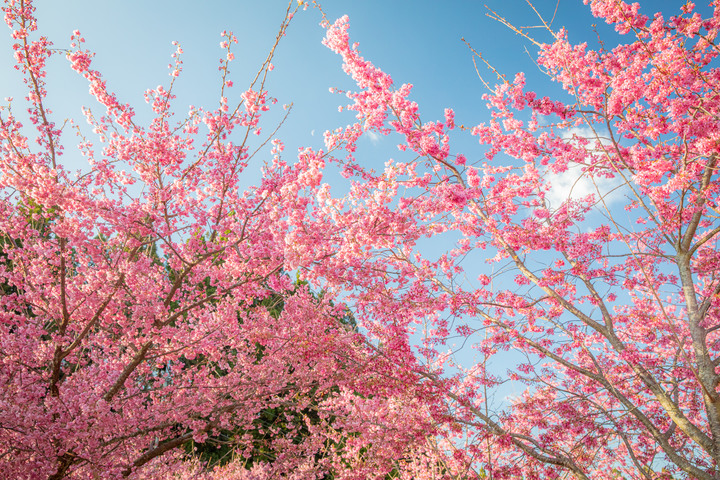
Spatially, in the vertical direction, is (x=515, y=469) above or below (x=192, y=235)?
below

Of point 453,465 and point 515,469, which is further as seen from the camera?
point 453,465

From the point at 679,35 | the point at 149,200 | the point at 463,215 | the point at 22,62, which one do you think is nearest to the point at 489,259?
the point at 463,215

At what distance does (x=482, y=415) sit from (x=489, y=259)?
297cm

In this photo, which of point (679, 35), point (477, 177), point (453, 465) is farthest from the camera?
point (453, 465)

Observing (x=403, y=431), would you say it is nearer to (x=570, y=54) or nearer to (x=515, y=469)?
(x=515, y=469)

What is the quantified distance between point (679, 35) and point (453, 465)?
348 inches

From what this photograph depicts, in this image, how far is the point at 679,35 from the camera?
5.83m

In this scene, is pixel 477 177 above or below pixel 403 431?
above

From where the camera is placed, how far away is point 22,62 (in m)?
4.49

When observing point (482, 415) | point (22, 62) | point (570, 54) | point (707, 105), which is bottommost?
point (482, 415)

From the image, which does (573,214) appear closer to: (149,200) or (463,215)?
(463,215)

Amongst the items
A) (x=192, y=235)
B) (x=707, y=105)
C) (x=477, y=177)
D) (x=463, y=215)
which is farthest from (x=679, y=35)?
(x=192, y=235)

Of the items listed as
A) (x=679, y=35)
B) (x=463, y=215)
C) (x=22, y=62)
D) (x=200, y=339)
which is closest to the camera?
(x=22, y=62)

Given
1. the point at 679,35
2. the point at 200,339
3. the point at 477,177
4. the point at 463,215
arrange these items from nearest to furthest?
the point at 200,339 < the point at 679,35 < the point at 477,177 < the point at 463,215
